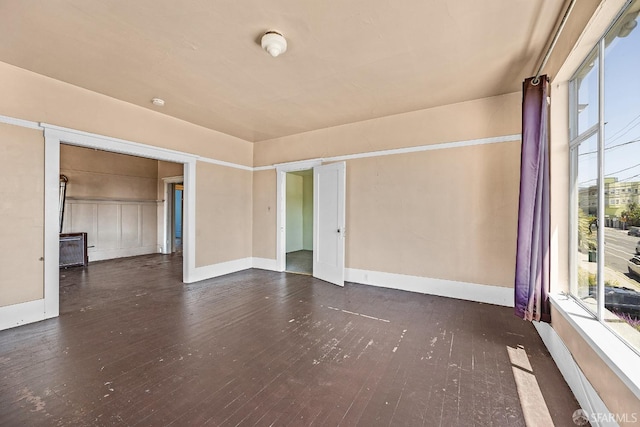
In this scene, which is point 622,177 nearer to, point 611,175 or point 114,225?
point 611,175

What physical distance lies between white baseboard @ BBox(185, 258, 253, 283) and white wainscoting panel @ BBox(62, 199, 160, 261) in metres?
3.61

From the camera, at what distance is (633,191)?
1519 millimetres

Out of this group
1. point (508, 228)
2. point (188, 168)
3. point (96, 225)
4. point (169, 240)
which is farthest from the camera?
point (169, 240)

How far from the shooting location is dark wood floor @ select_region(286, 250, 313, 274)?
5609 millimetres

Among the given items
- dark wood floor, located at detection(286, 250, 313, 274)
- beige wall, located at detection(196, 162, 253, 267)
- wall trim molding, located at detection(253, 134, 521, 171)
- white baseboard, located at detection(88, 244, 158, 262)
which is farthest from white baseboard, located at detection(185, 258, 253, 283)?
white baseboard, located at detection(88, 244, 158, 262)

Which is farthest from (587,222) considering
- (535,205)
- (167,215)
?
(167,215)

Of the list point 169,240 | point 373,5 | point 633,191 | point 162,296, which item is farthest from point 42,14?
point 169,240

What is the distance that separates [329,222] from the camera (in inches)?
188

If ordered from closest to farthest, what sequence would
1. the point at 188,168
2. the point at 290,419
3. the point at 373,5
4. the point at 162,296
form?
1. the point at 290,419
2. the point at 373,5
3. the point at 162,296
4. the point at 188,168

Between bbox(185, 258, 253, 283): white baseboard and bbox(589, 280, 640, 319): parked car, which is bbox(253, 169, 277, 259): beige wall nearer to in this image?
bbox(185, 258, 253, 283): white baseboard

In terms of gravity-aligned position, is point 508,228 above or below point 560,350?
above

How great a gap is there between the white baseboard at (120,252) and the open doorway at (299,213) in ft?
12.8

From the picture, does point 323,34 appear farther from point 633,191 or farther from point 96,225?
point 96,225

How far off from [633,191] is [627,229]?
0.76 ft
